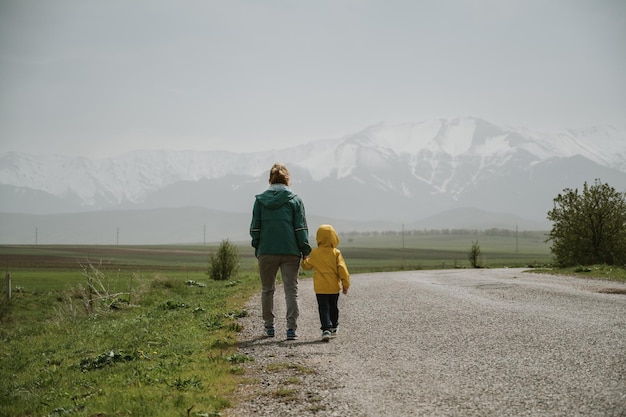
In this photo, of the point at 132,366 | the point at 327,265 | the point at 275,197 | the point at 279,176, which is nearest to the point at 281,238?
the point at 275,197

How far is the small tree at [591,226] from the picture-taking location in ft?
102

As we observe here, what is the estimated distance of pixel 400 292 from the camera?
20.6m

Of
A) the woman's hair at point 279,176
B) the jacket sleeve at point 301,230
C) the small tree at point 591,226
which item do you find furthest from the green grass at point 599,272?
the woman's hair at point 279,176

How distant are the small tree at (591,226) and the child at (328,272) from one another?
77.8 feet

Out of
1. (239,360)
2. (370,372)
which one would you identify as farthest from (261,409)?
(239,360)

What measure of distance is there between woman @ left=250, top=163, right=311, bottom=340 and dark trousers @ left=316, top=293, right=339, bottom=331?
0.48 meters

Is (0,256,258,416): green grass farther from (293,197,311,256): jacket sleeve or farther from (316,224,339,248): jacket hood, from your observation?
(316,224,339,248): jacket hood

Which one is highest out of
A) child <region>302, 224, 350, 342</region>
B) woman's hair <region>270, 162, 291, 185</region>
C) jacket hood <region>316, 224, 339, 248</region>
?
woman's hair <region>270, 162, 291, 185</region>

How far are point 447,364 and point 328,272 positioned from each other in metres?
3.57

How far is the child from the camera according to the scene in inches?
452

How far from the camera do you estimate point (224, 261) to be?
38.4 meters

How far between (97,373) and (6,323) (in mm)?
24307

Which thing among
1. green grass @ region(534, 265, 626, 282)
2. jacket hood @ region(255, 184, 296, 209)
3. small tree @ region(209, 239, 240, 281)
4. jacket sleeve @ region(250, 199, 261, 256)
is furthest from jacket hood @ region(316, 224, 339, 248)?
small tree @ region(209, 239, 240, 281)

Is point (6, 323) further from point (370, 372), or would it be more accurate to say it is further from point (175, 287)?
point (370, 372)
